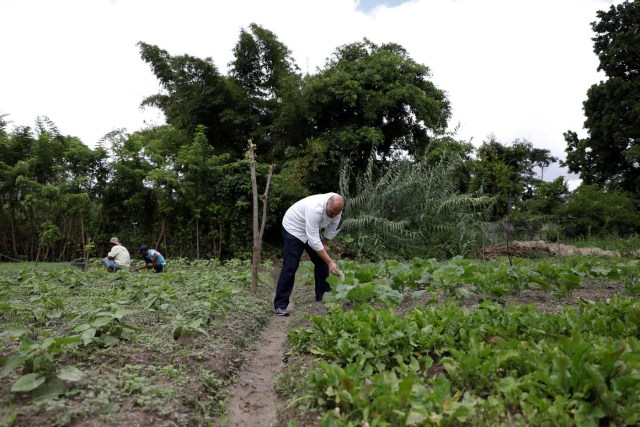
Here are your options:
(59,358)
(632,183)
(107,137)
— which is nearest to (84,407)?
(59,358)

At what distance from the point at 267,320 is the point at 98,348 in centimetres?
234

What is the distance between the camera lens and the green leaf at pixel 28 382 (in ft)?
6.33

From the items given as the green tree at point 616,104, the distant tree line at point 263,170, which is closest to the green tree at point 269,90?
the distant tree line at point 263,170

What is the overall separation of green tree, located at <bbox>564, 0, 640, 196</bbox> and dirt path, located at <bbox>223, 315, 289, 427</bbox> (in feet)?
64.5

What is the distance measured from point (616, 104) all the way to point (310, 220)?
69.4 ft

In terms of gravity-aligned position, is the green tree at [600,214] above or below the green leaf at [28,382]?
above

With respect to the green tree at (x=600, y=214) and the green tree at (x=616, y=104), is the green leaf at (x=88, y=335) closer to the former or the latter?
the green tree at (x=600, y=214)

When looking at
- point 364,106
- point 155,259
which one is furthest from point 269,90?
point 155,259

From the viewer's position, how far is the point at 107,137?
39.5 feet

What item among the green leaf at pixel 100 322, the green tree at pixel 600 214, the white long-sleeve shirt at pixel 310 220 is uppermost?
the green tree at pixel 600 214

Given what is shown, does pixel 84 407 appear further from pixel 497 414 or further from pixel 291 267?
pixel 291 267

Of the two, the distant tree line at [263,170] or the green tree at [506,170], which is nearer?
the distant tree line at [263,170]

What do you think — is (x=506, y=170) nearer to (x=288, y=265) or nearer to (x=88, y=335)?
(x=288, y=265)

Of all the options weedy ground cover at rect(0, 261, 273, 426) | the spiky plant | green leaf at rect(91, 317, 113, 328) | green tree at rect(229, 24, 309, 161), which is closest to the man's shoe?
weedy ground cover at rect(0, 261, 273, 426)
